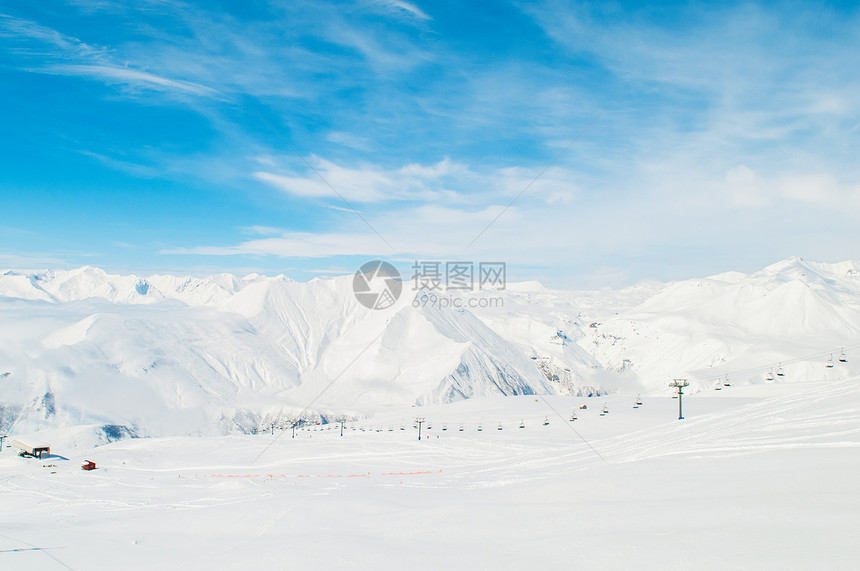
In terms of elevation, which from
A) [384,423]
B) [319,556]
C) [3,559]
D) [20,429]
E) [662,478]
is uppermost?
[662,478]

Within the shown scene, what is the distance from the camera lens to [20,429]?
595 ft

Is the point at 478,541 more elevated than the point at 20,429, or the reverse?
the point at 478,541

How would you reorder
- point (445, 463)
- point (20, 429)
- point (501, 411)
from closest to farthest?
1. point (445, 463)
2. point (501, 411)
3. point (20, 429)

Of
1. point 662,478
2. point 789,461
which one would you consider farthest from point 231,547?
point 789,461

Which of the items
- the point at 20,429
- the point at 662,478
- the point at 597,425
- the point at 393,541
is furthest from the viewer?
the point at 20,429

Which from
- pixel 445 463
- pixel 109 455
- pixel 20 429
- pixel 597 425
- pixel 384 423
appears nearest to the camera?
pixel 445 463

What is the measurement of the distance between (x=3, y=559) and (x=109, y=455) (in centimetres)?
6904

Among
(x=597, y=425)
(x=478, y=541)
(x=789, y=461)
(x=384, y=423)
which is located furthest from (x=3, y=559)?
(x=384, y=423)

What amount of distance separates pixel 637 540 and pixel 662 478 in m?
5.13

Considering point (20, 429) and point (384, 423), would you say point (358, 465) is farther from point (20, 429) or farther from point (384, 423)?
point (20, 429)

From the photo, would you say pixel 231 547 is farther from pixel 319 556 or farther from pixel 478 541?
pixel 478 541

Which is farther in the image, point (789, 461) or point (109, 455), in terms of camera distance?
point (109, 455)

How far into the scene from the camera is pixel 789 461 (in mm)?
11281

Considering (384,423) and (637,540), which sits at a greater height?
(637,540)
